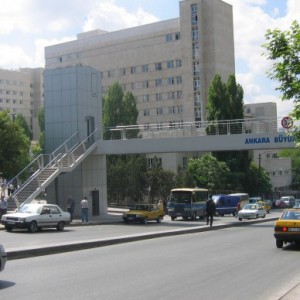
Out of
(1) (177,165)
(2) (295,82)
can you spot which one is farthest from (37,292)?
(1) (177,165)

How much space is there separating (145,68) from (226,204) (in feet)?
191

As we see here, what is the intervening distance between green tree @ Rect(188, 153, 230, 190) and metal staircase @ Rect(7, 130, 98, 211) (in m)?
26.9

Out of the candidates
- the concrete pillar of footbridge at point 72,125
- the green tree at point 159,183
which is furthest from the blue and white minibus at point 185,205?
the green tree at point 159,183

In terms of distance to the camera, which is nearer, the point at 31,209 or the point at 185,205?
the point at 31,209

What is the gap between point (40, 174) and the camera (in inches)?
1475

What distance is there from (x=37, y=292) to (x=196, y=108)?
9142 centimetres

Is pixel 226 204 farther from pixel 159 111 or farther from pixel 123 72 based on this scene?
pixel 123 72

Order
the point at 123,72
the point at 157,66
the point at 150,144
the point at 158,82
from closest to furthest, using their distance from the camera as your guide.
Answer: the point at 150,144
the point at 157,66
the point at 158,82
the point at 123,72

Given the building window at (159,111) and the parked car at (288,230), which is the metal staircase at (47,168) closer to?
the parked car at (288,230)

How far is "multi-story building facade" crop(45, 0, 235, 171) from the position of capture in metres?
99.6

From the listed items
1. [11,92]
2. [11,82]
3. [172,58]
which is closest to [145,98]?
[172,58]

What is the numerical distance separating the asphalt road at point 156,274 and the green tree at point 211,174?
47423 millimetres

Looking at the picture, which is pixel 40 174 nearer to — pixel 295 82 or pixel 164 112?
pixel 295 82

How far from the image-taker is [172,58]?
103625 millimetres
